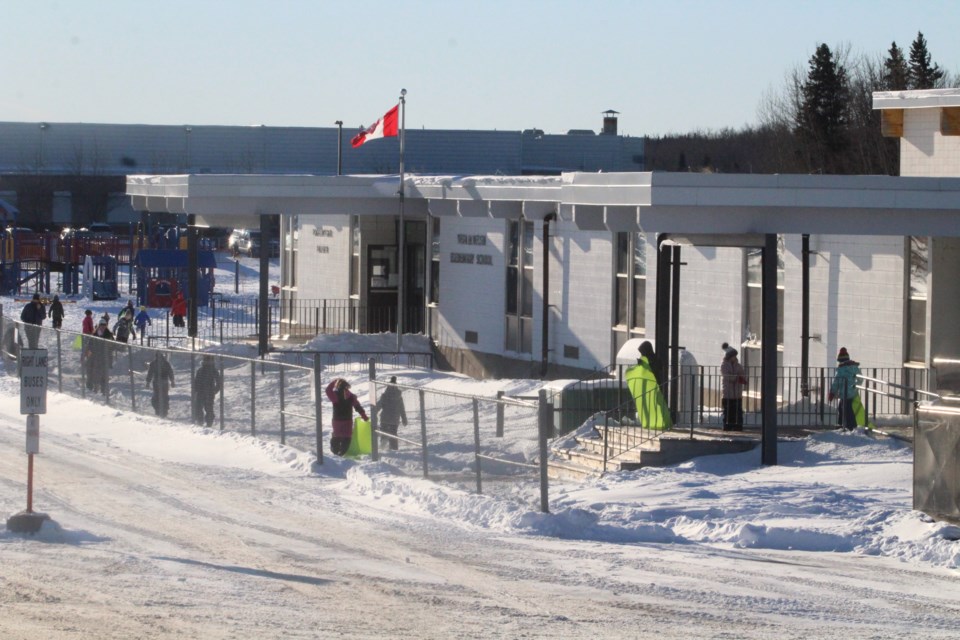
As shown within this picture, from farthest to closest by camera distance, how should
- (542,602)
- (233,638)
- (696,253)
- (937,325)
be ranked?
(696,253) < (937,325) < (542,602) < (233,638)

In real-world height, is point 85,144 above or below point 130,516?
above

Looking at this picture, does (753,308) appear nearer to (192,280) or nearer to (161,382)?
(161,382)

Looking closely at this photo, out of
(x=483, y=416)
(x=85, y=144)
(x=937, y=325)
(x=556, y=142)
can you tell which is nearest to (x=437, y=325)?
(x=937, y=325)

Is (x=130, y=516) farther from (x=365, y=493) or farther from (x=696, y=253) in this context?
(x=696, y=253)

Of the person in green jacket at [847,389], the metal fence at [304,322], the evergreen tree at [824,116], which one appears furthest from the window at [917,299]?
the evergreen tree at [824,116]

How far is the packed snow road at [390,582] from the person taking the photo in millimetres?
11836

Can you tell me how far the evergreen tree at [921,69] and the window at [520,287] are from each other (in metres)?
40.7

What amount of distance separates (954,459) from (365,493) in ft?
25.4

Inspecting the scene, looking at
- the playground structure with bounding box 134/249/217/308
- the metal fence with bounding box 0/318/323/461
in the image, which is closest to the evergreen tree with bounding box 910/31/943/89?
the playground structure with bounding box 134/249/217/308

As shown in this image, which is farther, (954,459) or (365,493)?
(365,493)

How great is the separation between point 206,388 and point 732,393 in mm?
9541

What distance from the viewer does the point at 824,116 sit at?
247 feet

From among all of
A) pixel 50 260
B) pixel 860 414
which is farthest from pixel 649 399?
pixel 50 260

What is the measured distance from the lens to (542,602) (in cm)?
1271
